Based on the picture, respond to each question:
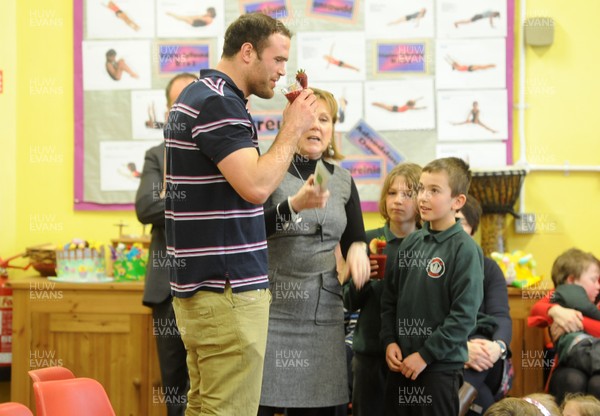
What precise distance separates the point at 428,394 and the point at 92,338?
1.96 m

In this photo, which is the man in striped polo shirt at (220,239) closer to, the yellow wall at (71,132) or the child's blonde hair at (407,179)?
the child's blonde hair at (407,179)

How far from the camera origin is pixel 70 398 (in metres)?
2.39

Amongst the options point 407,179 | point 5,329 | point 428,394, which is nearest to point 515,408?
point 428,394

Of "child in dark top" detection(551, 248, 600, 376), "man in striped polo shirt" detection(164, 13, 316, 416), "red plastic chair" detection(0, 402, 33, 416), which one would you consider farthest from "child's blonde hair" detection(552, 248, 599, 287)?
"red plastic chair" detection(0, 402, 33, 416)

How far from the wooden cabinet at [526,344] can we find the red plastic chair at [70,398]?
2.17 meters

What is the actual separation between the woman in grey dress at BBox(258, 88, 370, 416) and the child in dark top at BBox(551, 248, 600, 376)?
4.33 feet

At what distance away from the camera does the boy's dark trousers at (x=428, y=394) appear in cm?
260

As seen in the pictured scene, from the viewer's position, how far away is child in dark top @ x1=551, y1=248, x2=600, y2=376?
338 cm

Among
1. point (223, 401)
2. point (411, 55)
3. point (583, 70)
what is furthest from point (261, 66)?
point (583, 70)

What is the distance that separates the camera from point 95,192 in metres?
4.56

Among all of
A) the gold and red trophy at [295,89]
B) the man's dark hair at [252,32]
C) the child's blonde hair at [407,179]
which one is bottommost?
the child's blonde hair at [407,179]

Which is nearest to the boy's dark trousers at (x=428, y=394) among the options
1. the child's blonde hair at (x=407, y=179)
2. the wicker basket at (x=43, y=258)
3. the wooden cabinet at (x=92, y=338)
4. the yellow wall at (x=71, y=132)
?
the child's blonde hair at (x=407, y=179)

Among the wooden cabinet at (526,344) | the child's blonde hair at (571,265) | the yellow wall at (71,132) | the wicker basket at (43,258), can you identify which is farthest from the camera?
the yellow wall at (71,132)

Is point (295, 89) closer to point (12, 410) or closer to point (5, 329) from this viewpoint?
point (12, 410)
